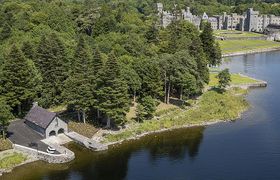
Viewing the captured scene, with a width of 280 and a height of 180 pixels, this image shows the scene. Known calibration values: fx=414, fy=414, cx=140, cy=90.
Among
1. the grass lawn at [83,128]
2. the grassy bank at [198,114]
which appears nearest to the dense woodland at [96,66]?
the grass lawn at [83,128]

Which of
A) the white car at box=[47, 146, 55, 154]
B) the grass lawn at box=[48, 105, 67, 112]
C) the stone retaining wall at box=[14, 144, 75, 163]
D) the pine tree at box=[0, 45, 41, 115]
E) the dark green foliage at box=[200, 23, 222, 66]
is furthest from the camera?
the dark green foliage at box=[200, 23, 222, 66]

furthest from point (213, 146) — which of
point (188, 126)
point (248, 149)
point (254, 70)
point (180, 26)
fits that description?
point (254, 70)

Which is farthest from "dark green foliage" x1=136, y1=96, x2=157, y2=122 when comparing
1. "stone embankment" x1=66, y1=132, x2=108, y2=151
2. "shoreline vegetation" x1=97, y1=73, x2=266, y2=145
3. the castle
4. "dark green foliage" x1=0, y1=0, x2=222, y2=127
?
the castle

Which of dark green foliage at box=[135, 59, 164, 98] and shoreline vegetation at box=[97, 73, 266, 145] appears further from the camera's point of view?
dark green foliage at box=[135, 59, 164, 98]

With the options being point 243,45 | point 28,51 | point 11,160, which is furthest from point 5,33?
point 243,45

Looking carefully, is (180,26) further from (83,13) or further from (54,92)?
(54,92)

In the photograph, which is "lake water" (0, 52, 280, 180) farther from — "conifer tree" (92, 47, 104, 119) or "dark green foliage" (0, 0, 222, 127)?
"conifer tree" (92, 47, 104, 119)

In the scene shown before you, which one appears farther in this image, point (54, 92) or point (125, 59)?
point (125, 59)

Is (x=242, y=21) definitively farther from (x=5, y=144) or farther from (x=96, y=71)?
(x=5, y=144)
